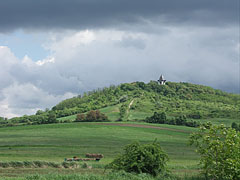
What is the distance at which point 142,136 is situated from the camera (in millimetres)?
87188

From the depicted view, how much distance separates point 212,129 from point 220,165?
309 cm

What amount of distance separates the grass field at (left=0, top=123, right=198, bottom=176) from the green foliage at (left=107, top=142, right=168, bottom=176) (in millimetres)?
24533

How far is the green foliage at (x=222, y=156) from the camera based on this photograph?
24281 millimetres

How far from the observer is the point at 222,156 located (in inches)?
1016

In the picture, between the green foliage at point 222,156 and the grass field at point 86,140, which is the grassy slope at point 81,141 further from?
the green foliage at point 222,156

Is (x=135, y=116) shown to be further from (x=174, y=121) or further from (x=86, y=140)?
(x=86, y=140)

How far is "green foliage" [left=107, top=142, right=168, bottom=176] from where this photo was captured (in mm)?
25844

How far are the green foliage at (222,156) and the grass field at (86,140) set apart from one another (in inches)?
994

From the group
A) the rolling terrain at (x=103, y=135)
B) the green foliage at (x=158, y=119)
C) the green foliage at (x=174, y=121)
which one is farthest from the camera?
the green foliage at (x=158, y=119)

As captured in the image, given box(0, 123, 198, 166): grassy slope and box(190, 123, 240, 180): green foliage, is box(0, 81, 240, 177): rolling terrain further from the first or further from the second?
box(190, 123, 240, 180): green foliage

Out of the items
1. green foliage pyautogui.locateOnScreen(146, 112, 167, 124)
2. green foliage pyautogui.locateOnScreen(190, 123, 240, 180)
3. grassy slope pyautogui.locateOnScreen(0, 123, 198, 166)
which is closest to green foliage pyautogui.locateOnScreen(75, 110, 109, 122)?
grassy slope pyautogui.locateOnScreen(0, 123, 198, 166)

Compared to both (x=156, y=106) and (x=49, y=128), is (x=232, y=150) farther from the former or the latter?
(x=156, y=106)

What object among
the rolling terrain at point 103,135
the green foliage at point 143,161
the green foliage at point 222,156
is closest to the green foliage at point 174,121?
the rolling terrain at point 103,135

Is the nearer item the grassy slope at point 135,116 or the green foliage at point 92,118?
the green foliage at point 92,118
